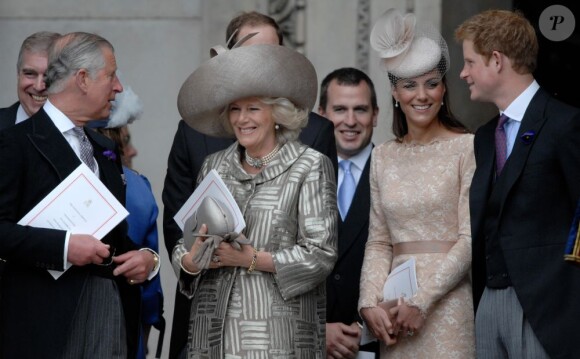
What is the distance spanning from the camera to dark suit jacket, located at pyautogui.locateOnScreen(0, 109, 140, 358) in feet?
18.3

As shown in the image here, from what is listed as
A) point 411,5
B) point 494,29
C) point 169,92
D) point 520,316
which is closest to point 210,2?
point 169,92

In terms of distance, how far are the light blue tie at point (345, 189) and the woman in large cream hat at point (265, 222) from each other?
112 centimetres

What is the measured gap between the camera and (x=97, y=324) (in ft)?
18.9

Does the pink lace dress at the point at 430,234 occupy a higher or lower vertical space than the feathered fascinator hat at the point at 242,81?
lower

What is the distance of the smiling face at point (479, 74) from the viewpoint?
6.00 meters

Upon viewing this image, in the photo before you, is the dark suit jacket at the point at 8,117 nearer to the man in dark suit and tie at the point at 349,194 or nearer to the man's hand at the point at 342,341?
the man in dark suit and tie at the point at 349,194

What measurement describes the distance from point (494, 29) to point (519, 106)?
1.07 feet

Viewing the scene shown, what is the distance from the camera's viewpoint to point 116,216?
5723 millimetres

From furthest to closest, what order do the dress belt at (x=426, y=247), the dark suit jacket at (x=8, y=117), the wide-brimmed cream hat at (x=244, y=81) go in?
the dark suit jacket at (x=8, y=117) → the dress belt at (x=426, y=247) → the wide-brimmed cream hat at (x=244, y=81)

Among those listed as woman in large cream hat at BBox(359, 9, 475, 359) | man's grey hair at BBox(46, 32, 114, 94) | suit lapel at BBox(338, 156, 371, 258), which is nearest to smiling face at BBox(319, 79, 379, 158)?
suit lapel at BBox(338, 156, 371, 258)

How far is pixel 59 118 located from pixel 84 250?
56 centimetres

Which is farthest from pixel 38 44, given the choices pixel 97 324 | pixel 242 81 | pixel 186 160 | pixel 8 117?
pixel 97 324

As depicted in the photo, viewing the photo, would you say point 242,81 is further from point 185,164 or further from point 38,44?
point 38,44

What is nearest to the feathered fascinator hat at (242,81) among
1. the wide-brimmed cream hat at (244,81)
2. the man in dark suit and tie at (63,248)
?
the wide-brimmed cream hat at (244,81)
